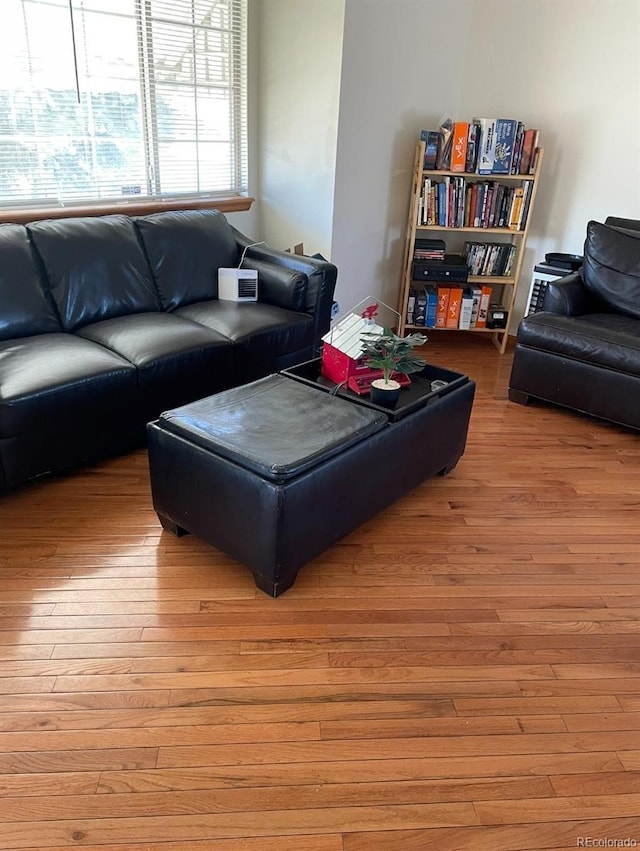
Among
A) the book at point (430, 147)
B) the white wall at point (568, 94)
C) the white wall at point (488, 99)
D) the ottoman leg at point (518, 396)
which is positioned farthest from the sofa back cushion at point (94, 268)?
the white wall at point (568, 94)

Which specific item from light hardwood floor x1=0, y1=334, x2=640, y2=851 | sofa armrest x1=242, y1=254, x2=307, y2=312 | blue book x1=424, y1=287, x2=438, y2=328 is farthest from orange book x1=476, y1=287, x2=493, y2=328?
light hardwood floor x1=0, y1=334, x2=640, y2=851

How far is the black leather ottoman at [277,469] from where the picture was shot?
1.89 m

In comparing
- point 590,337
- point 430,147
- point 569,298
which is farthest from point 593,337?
point 430,147

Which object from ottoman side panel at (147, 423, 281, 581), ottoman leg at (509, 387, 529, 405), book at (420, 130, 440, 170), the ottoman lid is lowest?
ottoman leg at (509, 387, 529, 405)

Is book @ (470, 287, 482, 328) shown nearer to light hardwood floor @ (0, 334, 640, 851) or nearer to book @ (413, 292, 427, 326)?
book @ (413, 292, 427, 326)

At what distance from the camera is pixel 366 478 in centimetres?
213

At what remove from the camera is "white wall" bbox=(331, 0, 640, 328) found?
3.58m

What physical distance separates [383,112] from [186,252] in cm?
148

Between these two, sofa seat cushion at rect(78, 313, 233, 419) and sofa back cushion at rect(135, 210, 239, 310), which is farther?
sofa back cushion at rect(135, 210, 239, 310)

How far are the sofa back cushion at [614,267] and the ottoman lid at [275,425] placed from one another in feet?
6.20

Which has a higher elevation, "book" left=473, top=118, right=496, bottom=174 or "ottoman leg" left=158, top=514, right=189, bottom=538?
"book" left=473, top=118, right=496, bottom=174

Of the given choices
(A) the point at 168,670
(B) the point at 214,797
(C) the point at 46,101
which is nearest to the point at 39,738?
(A) the point at 168,670

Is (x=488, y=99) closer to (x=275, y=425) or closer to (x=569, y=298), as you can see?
(x=569, y=298)

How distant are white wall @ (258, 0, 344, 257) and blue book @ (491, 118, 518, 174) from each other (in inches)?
37.5
